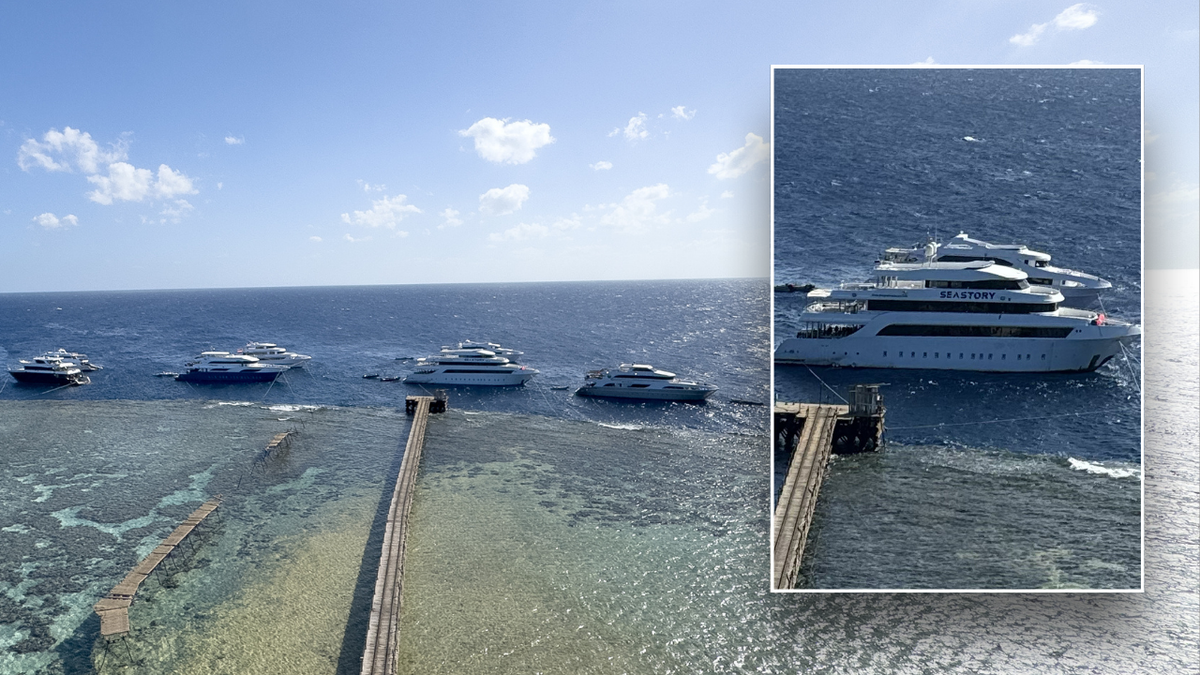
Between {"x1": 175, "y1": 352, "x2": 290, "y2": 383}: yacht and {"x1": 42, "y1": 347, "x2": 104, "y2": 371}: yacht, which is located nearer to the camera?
{"x1": 175, "y1": 352, "x2": 290, "y2": 383}: yacht

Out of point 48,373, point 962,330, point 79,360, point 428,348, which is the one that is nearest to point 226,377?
point 48,373

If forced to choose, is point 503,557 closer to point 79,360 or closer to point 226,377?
point 226,377

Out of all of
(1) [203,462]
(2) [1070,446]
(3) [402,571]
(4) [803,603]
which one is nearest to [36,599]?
(3) [402,571]

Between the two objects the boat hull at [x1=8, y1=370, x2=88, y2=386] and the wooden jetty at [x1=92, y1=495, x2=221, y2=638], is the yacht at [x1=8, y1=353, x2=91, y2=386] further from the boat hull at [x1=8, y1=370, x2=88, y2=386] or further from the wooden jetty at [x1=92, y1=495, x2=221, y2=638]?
the wooden jetty at [x1=92, y1=495, x2=221, y2=638]

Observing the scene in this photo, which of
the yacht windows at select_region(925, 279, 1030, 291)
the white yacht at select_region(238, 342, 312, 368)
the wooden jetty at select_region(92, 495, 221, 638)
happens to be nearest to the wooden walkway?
the yacht windows at select_region(925, 279, 1030, 291)

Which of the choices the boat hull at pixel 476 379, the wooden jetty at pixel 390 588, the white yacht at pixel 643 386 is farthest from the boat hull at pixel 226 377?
the wooden jetty at pixel 390 588

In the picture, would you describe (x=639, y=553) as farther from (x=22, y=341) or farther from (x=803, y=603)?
(x=22, y=341)

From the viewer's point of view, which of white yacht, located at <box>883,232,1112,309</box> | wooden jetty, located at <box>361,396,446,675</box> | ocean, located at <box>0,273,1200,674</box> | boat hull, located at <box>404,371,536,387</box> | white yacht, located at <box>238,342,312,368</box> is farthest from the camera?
white yacht, located at <box>238,342,312,368</box>
